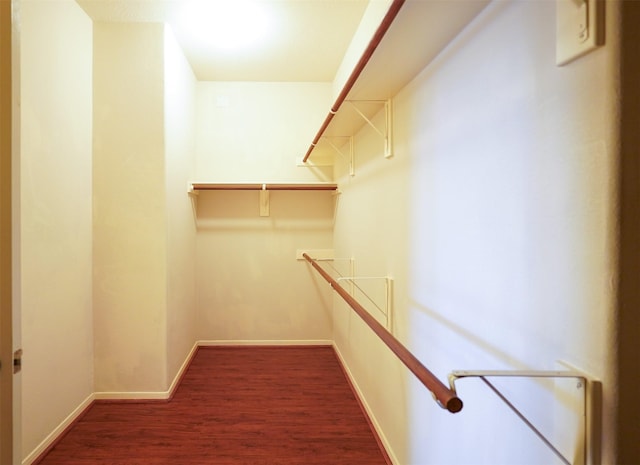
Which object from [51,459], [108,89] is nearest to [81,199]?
[108,89]

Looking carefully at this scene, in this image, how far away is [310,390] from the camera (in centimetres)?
278

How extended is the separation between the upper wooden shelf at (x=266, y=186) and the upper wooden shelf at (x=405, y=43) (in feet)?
5.24

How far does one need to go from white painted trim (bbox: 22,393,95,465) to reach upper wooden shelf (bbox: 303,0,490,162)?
8.25 ft

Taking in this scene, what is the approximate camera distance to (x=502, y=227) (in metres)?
0.98

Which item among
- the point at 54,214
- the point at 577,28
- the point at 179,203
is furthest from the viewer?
the point at 179,203

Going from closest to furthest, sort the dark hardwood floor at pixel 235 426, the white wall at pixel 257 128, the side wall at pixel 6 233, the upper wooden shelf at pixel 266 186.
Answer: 1. the side wall at pixel 6 233
2. the dark hardwood floor at pixel 235 426
3. the upper wooden shelf at pixel 266 186
4. the white wall at pixel 257 128

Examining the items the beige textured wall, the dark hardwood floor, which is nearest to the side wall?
the dark hardwood floor

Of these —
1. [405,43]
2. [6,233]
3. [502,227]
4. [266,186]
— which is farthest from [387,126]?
[266,186]

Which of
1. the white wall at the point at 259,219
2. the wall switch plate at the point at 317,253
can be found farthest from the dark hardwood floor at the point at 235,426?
the wall switch plate at the point at 317,253

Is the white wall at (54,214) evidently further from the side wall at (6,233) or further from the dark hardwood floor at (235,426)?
the side wall at (6,233)

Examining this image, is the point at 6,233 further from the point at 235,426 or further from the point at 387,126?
the point at 235,426

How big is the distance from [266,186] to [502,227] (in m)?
2.67

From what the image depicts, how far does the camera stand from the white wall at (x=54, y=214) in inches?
72.3

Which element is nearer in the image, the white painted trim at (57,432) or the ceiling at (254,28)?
the white painted trim at (57,432)
